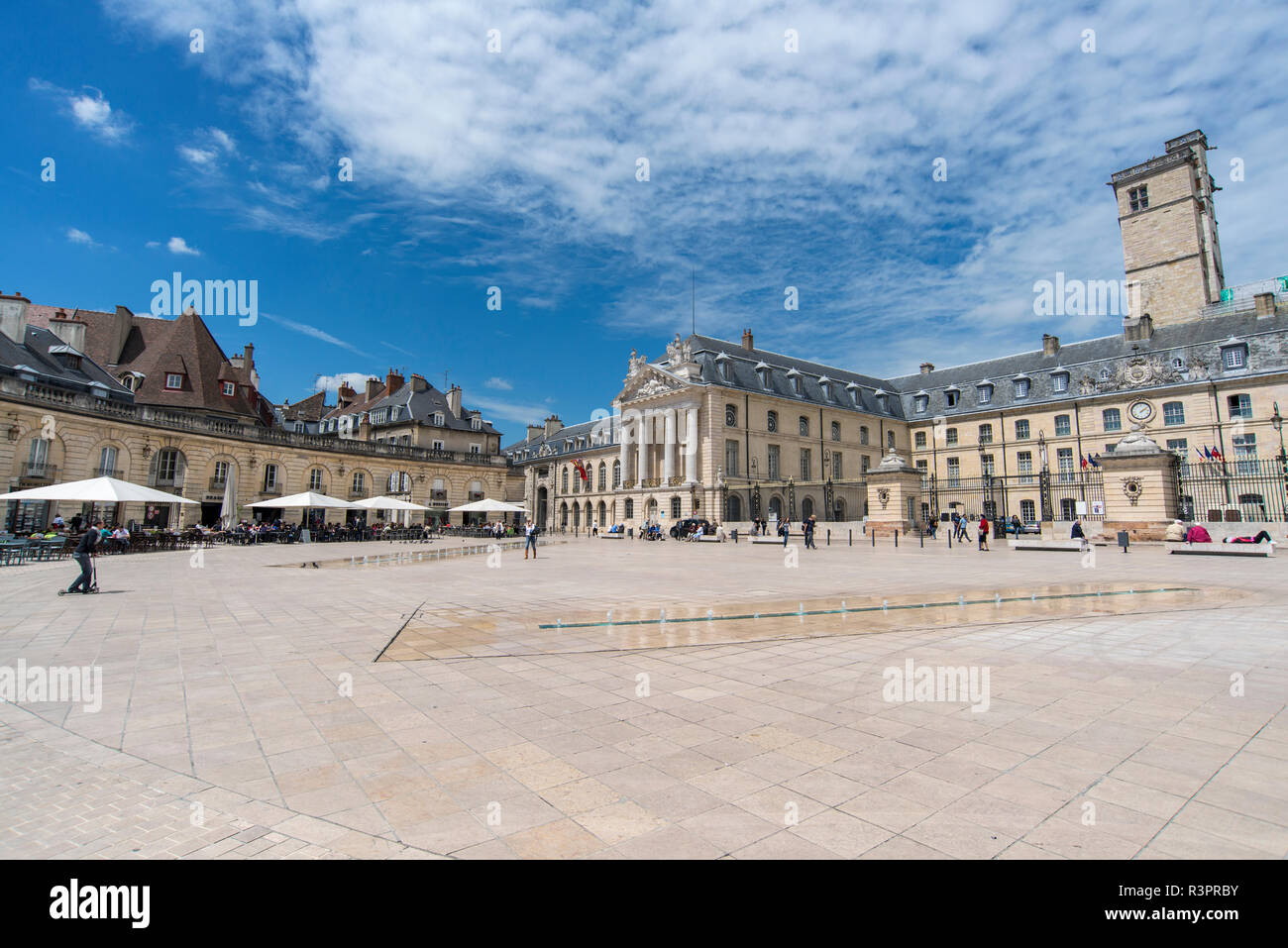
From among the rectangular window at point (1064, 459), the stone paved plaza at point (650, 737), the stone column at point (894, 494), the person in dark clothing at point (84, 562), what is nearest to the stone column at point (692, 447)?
the stone column at point (894, 494)

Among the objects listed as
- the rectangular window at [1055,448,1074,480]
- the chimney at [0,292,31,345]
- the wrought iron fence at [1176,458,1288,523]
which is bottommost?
the wrought iron fence at [1176,458,1288,523]

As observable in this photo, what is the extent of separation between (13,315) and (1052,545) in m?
45.1

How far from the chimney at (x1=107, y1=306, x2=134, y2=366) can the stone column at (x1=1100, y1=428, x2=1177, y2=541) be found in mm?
49700

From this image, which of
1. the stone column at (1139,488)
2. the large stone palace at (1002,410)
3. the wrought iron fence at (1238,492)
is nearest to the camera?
the stone column at (1139,488)

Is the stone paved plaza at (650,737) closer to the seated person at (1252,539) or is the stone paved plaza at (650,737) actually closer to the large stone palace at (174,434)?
the seated person at (1252,539)

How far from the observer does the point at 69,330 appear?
104ft

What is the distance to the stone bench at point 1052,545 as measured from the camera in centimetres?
2098

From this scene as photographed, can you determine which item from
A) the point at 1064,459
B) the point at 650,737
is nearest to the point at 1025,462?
the point at 1064,459

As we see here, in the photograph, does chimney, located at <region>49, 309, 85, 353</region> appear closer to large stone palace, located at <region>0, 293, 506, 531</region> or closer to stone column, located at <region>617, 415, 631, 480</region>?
large stone palace, located at <region>0, 293, 506, 531</region>

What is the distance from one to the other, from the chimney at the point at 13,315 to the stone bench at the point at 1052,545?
145ft

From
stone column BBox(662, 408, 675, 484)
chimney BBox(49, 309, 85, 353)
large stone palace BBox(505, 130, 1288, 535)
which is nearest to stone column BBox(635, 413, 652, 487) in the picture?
large stone palace BBox(505, 130, 1288, 535)

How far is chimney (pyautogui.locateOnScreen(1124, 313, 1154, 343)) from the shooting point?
44062 mm

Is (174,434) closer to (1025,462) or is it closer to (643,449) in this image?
(643,449)

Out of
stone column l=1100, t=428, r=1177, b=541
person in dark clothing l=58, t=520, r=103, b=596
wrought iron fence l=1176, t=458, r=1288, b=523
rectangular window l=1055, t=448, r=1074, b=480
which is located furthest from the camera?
rectangular window l=1055, t=448, r=1074, b=480
